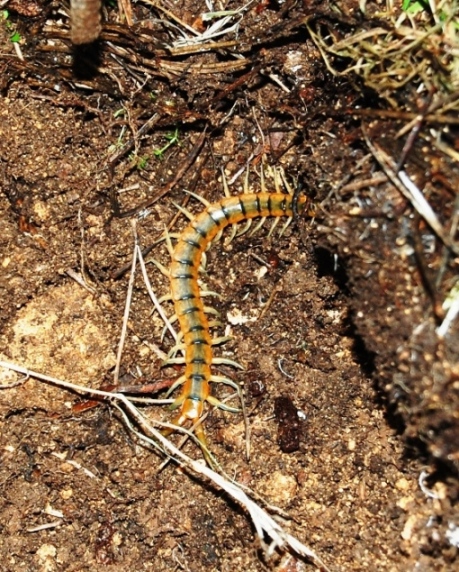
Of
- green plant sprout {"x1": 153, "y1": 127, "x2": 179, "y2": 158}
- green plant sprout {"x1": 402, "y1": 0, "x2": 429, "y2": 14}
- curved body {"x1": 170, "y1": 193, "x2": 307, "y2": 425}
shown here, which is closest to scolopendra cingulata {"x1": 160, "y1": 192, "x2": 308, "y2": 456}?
curved body {"x1": 170, "y1": 193, "x2": 307, "y2": 425}

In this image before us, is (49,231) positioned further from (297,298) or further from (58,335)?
(297,298)

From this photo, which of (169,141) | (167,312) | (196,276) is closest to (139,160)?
(169,141)

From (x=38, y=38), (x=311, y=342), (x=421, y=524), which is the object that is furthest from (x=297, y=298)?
(x=38, y=38)

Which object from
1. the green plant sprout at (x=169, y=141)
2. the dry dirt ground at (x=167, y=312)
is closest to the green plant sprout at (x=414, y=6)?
the dry dirt ground at (x=167, y=312)

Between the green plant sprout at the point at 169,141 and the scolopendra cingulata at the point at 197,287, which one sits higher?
the green plant sprout at the point at 169,141

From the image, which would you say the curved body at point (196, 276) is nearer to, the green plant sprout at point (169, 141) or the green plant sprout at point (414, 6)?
the green plant sprout at point (169, 141)

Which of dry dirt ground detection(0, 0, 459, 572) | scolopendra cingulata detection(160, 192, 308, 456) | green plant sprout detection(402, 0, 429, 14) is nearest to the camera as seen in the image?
green plant sprout detection(402, 0, 429, 14)

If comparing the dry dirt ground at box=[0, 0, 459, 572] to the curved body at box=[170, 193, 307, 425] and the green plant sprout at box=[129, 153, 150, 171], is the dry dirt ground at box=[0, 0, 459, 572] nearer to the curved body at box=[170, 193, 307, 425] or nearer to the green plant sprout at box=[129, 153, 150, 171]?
the green plant sprout at box=[129, 153, 150, 171]
